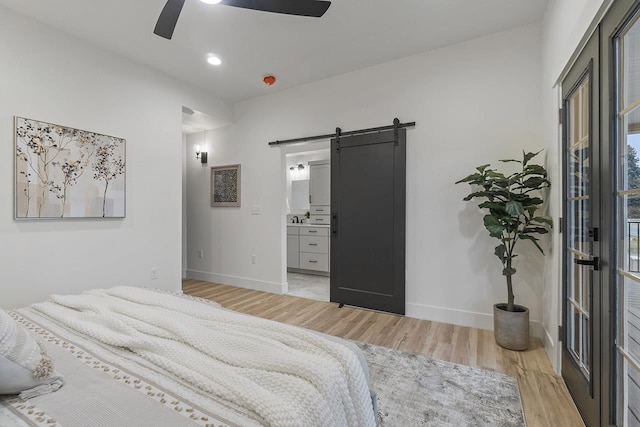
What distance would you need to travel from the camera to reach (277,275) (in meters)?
4.09

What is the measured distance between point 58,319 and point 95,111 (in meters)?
2.28

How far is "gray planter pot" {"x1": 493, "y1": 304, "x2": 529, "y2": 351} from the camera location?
7.79 ft

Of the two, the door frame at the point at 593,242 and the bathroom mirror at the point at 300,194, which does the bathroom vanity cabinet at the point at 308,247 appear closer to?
the bathroom mirror at the point at 300,194

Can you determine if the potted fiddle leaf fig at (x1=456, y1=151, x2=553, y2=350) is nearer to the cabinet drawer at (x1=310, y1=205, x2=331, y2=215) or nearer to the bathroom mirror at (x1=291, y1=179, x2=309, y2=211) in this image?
the cabinet drawer at (x1=310, y1=205, x2=331, y2=215)

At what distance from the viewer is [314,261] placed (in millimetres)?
5242

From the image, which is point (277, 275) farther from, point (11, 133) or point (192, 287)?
point (11, 133)

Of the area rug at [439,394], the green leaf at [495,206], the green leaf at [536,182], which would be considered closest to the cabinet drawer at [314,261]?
the area rug at [439,394]

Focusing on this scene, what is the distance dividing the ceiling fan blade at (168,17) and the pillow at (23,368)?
1.87m

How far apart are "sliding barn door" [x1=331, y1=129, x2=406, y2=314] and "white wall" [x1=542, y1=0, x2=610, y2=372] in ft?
4.02

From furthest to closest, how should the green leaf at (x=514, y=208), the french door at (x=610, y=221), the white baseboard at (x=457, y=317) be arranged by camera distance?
the white baseboard at (x=457, y=317), the green leaf at (x=514, y=208), the french door at (x=610, y=221)

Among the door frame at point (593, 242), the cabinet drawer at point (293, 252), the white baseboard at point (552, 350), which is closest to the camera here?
the door frame at point (593, 242)

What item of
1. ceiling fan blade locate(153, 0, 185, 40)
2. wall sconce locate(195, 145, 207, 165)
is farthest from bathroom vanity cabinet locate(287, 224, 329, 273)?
ceiling fan blade locate(153, 0, 185, 40)

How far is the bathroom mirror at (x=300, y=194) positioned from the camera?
608 centimetres

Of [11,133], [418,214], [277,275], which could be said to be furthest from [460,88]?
[11,133]
